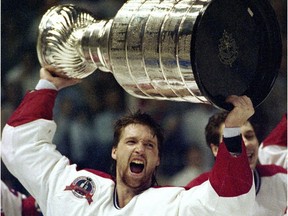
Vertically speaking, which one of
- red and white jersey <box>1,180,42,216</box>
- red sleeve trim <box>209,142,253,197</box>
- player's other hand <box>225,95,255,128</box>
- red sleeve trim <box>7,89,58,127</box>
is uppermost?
player's other hand <box>225,95,255,128</box>

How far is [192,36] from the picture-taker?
3.07ft

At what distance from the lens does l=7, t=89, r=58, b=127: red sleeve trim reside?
1.17 m

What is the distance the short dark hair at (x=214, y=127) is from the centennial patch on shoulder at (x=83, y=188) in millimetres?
227

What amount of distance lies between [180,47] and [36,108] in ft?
1.06

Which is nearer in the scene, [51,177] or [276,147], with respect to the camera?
[51,177]

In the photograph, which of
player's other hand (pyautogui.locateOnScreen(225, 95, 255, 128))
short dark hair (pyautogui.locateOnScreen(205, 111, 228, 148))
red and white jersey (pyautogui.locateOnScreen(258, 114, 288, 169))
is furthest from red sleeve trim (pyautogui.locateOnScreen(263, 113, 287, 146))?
player's other hand (pyautogui.locateOnScreen(225, 95, 255, 128))

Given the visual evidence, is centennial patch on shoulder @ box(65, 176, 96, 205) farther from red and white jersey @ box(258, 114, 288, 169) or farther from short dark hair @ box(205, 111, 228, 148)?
red and white jersey @ box(258, 114, 288, 169)

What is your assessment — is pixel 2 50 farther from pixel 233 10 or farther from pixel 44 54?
pixel 233 10

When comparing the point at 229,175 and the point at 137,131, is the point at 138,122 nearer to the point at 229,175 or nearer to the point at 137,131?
the point at 137,131

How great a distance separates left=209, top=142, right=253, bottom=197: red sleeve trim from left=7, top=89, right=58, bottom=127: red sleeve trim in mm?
306

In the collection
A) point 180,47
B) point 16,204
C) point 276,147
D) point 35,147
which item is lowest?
point 276,147

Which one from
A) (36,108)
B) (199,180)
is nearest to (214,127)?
(199,180)

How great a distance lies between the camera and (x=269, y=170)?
137cm

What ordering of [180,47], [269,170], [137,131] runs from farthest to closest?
[269,170] < [137,131] < [180,47]
